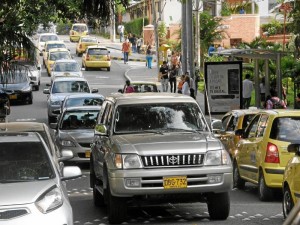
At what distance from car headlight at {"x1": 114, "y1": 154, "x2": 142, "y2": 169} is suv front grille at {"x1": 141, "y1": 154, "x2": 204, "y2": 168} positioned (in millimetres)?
86

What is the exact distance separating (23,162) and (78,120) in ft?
42.4

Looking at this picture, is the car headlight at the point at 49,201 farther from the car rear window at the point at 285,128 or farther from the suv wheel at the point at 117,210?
the car rear window at the point at 285,128

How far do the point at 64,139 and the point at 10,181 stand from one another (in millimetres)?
11892

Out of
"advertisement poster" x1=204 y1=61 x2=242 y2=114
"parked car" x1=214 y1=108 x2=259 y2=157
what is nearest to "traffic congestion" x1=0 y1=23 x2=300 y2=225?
"parked car" x1=214 y1=108 x2=259 y2=157

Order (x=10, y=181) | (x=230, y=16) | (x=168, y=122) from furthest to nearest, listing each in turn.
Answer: (x=230, y=16) < (x=168, y=122) < (x=10, y=181)

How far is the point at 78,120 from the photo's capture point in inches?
955

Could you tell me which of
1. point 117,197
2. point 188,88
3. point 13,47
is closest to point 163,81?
point 188,88

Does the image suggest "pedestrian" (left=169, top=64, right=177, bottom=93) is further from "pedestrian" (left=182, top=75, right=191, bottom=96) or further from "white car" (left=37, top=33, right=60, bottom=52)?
"white car" (left=37, top=33, right=60, bottom=52)

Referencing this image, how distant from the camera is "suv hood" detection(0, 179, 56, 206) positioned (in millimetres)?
10055

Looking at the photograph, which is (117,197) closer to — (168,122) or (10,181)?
(168,122)

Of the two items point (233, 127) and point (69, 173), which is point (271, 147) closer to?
point (233, 127)

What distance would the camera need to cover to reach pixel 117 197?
44.4 ft

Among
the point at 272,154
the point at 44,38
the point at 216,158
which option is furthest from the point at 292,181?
the point at 44,38

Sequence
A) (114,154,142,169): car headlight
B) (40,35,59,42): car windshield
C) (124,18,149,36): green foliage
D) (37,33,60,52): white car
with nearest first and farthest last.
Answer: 1. (114,154,142,169): car headlight
2. (37,33,60,52): white car
3. (40,35,59,42): car windshield
4. (124,18,149,36): green foliage
